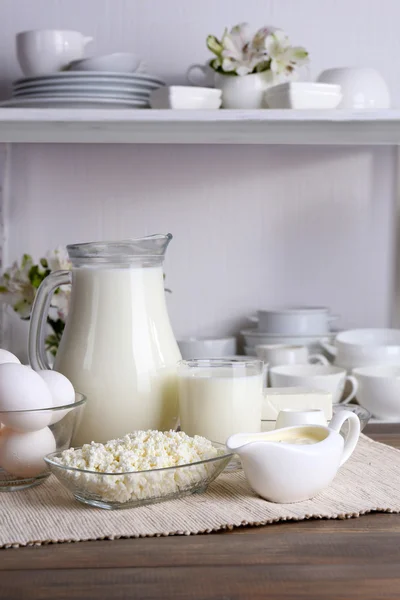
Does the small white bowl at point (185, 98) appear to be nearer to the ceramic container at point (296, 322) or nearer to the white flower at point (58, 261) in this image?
the white flower at point (58, 261)

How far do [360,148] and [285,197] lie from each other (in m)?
0.20

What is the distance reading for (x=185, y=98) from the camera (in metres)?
1.44

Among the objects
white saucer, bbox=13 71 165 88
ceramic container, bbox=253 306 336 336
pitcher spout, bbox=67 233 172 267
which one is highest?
white saucer, bbox=13 71 165 88

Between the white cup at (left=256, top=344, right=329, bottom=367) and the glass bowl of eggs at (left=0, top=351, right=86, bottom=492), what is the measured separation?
67 centimetres

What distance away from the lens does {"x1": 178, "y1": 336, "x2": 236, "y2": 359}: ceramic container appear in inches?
62.6

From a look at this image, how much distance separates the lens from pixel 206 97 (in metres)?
1.46

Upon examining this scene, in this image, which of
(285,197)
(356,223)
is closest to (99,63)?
(285,197)

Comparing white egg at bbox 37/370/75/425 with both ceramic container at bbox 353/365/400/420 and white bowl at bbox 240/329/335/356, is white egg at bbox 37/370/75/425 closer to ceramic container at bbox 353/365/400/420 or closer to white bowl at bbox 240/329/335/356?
ceramic container at bbox 353/365/400/420

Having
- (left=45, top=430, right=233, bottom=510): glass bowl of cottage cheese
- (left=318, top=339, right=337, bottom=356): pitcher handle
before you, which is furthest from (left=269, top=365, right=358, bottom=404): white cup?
(left=45, top=430, right=233, bottom=510): glass bowl of cottage cheese

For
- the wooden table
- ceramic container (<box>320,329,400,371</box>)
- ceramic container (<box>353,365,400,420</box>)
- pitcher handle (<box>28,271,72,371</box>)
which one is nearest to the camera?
the wooden table

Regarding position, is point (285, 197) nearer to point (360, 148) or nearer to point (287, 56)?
point (360, 148)

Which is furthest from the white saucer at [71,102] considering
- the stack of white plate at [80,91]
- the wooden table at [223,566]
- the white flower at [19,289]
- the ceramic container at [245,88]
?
the wooden table at [223,566]

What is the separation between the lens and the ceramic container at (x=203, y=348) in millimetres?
1591

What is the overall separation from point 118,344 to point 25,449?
0.57 feet
